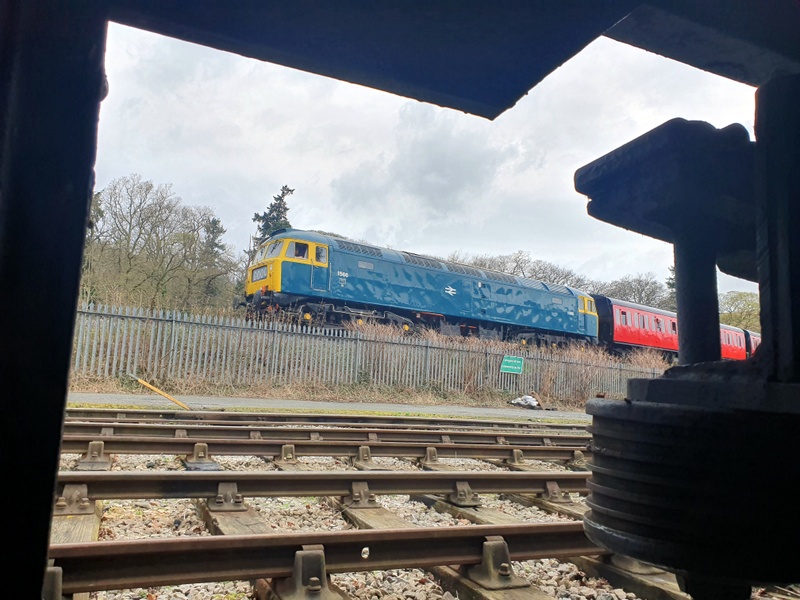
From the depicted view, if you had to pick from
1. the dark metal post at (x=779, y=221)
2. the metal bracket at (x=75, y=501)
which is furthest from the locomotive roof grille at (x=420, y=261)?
the dark metal post at (x=779, y=221)

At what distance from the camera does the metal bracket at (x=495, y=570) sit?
315cm

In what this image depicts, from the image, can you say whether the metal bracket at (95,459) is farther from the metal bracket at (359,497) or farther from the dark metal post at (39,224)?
the dark metal post at (39,224)

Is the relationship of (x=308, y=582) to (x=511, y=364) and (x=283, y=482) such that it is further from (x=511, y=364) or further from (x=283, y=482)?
(x=511, y=364)

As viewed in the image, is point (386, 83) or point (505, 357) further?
point (505, 357)

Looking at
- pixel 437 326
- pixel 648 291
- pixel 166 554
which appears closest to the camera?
pixel 166 554

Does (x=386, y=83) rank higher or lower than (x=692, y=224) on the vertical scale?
higher

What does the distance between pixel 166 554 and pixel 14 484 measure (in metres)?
2.21

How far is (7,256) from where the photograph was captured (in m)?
0.85

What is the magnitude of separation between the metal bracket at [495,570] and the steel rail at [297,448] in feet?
11.6

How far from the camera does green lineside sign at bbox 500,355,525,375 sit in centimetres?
1970

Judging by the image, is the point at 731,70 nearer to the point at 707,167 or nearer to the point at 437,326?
the point at 707,167

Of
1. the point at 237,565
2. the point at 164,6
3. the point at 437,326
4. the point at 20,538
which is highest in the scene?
the point at 437,326

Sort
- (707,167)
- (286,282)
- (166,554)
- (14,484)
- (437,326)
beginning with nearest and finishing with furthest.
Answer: (14,484), (707,167), (166,554), (286,282), (437,326)

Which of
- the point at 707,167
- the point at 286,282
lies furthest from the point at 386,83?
the point at 286,282
